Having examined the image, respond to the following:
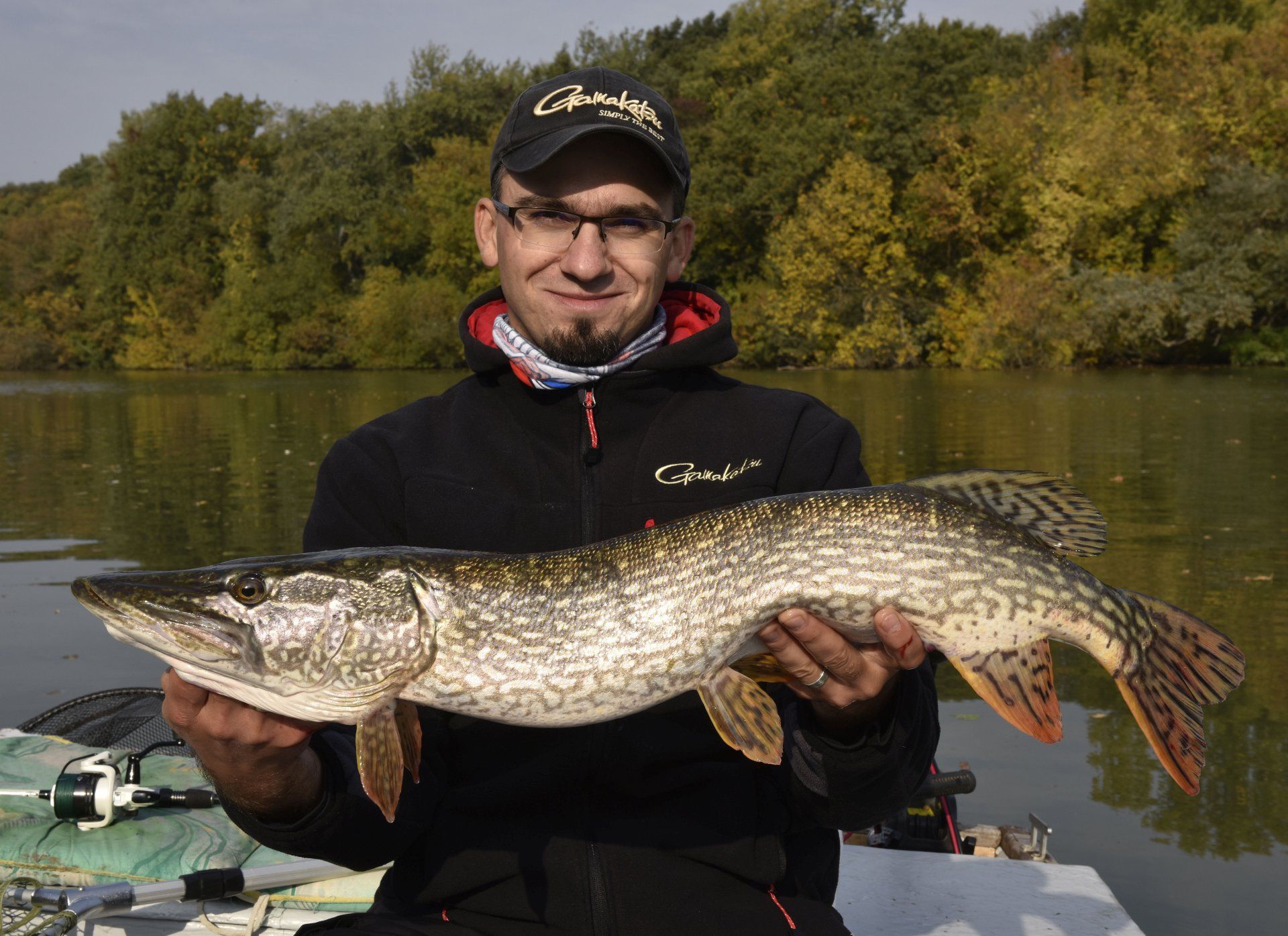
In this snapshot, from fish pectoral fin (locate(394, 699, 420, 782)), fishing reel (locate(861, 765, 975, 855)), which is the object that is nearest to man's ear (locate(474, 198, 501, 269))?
fish pectoral fin (locate(394, 699, 420, 782))

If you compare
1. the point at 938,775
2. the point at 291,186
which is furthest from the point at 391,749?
the point at 291,186

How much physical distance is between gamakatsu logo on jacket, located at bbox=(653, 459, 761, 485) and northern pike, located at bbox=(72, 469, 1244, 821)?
383 millimetres

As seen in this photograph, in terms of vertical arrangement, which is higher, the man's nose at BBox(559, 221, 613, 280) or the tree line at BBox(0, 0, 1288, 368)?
the tree line at BBox(0, 0, 1288, 368)

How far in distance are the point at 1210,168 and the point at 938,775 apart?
32.7 m

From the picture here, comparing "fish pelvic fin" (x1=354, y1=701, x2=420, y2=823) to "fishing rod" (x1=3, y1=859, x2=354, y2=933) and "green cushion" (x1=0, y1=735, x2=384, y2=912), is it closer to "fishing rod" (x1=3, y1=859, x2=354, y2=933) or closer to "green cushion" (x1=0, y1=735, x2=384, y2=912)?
"fishing rod" (x1=3, y1=859, x2=354, y2=933)

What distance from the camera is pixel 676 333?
310 centimetres

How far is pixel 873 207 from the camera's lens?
37.6 metres

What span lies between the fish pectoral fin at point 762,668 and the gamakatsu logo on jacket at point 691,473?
0.48 m

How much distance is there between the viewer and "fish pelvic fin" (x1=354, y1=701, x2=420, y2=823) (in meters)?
2.14

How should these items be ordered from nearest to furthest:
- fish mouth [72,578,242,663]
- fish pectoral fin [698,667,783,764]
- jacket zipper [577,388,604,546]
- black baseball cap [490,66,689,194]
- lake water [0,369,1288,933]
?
fish mouth [72,578,242,663], fish pectoral fin [698,667,783,764], jacket zipper [577,388,604,546], black baseball cap [490,66,689,194], lake water [0,369,1288,933]

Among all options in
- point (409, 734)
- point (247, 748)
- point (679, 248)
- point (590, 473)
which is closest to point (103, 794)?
point (247, 748)

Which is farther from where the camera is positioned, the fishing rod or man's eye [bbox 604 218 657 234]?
man's eye [bbox 604 218 657 234]

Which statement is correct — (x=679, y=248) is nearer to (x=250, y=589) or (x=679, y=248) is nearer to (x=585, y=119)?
(x=585, y=119)

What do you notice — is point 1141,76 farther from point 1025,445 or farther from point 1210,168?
point 1025,445
